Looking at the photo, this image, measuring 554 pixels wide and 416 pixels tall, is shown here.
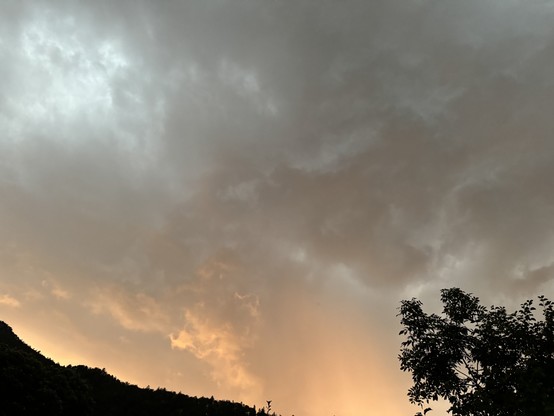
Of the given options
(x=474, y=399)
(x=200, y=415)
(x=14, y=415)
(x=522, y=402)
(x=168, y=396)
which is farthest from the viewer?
(x=168, y=396)

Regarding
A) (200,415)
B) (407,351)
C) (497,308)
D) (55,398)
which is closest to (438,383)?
(407,351)

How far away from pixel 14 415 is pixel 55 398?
3.04 meters

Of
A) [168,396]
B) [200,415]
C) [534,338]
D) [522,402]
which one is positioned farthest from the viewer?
[168,396]

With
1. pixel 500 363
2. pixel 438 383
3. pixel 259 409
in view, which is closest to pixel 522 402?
pixel 500 363

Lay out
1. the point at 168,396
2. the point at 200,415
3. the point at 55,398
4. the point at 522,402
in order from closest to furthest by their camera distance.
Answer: the point at 522,402
the point at 55,398
the point at 200,415
the point at 168,396

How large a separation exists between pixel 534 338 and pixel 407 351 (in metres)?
6.61

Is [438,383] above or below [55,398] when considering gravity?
above

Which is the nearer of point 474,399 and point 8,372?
point 474,399

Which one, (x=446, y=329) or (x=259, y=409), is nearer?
(x=446, y=329)

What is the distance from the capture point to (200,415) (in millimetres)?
43406

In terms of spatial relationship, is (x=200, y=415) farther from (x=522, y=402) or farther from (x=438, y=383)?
(x=522, y=402)

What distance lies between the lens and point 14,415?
75.6ft

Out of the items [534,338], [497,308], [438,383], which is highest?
[497,308]

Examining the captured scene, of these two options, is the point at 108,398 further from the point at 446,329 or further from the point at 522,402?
the point at 522,402
